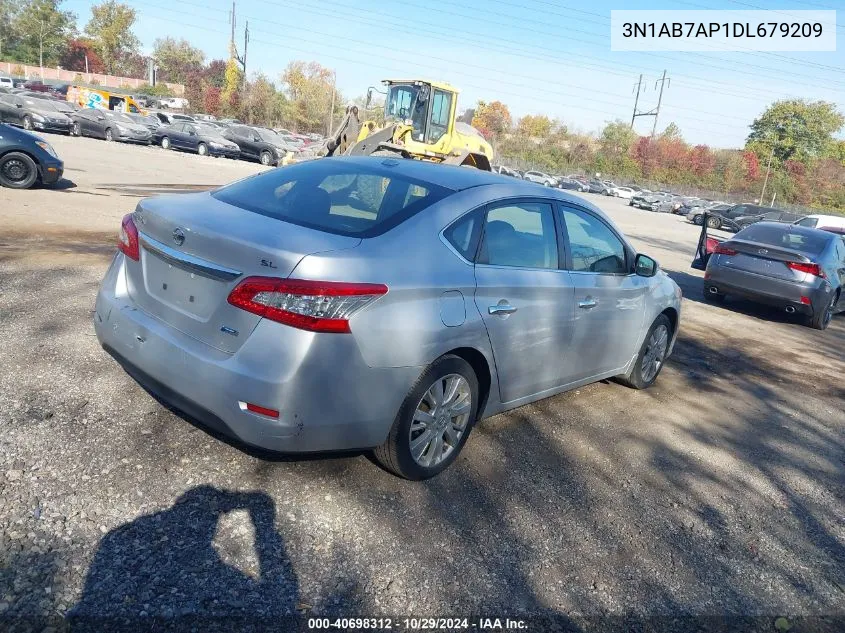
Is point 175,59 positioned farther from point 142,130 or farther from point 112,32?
point 142,130

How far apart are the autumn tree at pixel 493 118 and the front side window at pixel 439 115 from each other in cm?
7466

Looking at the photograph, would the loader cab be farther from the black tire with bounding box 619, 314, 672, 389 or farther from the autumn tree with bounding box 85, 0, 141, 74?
the autumn tree with bounding box 85, 0, 141, 74

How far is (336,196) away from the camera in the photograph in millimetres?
3779

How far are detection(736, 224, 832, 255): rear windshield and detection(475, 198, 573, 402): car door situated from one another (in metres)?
7.05

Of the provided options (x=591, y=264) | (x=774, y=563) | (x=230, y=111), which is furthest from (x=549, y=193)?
(x=230, y=111)

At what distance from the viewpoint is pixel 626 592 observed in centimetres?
296

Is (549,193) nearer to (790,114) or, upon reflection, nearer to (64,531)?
(64,531)

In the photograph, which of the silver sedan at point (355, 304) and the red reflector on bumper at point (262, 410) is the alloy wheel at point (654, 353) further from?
the red reflector on bumper at point (262, 410)

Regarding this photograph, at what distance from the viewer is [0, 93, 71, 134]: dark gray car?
1080 inches

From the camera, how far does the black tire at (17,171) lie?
11.4 metres

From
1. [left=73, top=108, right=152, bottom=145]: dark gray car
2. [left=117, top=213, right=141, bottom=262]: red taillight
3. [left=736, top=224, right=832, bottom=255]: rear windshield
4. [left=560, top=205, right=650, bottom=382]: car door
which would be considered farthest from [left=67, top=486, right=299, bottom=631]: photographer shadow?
[left=73, top=108, right=152, bottom=145]: dark gray car

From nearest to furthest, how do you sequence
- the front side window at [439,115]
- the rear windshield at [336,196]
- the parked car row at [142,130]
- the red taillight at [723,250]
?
the rear windshield at [336,196] < the red taillight at [723,250] < the front side window at [439,115] < the parked car row at [142,130]

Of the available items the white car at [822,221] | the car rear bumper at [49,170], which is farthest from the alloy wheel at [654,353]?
the white car at [822,221]

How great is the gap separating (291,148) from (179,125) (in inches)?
223
